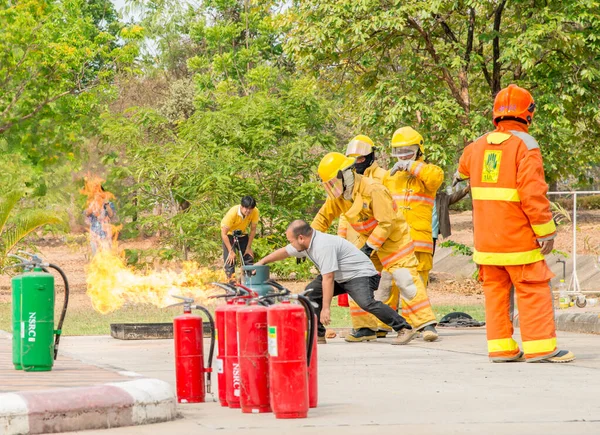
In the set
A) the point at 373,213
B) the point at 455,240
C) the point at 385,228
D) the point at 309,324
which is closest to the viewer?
the point at 309,324

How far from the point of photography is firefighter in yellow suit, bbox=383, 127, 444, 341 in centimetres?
1175

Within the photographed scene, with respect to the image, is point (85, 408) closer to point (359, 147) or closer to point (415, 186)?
point (359, 147)

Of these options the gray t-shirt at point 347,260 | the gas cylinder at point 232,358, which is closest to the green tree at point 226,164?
the gray t-shirt at point 347,260

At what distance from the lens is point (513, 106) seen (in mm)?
9273

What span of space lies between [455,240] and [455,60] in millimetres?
11308

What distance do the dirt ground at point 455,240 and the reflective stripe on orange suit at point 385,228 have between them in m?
8.58

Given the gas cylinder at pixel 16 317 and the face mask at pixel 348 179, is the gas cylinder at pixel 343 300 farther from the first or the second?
the gas cylinder at pixel 16 317

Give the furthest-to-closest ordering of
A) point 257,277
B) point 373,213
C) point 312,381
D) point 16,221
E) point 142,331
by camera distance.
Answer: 1. point 16,221
2. point 142,331
3. point 373,213
4. point 257,277
5. point 312,381

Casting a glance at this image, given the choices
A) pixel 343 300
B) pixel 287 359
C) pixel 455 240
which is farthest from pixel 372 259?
pixel 455 240

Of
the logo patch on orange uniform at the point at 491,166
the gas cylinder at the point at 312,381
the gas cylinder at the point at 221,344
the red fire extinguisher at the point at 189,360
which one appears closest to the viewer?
the gas cylinder at the point at 312,381

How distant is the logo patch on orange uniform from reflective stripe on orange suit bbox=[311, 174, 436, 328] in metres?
1.98

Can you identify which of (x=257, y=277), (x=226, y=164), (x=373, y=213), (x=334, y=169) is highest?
(x=226, y=164)

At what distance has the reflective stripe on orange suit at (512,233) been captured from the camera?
8.94 m

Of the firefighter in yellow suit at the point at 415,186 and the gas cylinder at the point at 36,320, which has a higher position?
the firefighter in yellow suit at the point at 415,186
